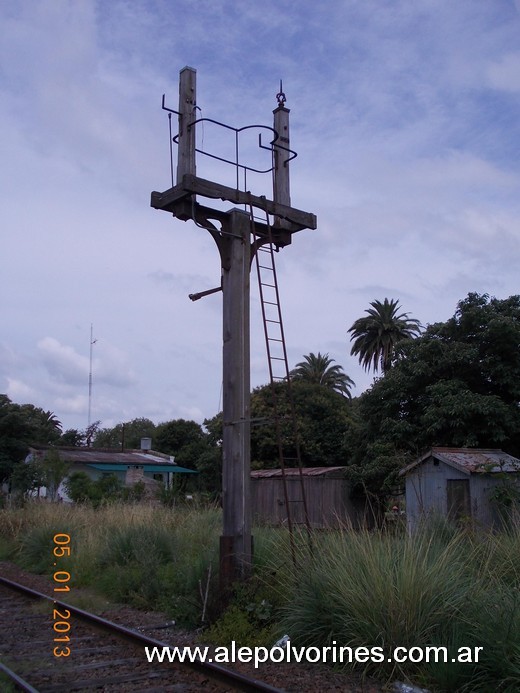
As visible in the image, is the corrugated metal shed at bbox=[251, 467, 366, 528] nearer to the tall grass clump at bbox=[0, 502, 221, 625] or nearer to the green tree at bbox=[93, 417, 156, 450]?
the tall grass clump at bbox=[0, 502, 221, 625]

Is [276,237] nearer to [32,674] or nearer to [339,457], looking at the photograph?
[32,674]

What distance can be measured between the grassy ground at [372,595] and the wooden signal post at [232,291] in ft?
1.74

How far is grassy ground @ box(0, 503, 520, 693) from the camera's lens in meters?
6.00

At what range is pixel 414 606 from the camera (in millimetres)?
6496

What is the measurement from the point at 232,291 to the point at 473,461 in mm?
11030

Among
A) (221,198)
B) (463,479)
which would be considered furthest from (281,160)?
(463,479)

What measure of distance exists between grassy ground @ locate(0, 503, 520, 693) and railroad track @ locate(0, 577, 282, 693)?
3.16ft

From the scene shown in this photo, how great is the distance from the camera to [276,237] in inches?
406

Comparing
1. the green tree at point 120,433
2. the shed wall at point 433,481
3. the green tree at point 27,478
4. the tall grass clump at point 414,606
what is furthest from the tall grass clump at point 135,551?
the green tree at point 120,433

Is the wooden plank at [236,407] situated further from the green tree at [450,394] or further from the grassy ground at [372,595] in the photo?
the green tree at [450,394]

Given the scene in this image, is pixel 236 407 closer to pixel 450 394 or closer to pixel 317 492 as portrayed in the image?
pixel 450 394

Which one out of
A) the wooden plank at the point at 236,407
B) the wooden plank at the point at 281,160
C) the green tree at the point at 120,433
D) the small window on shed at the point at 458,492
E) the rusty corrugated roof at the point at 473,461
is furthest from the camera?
the green tree at the point at 120,433

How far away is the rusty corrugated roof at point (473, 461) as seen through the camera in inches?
683

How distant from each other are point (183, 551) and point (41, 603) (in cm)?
238
